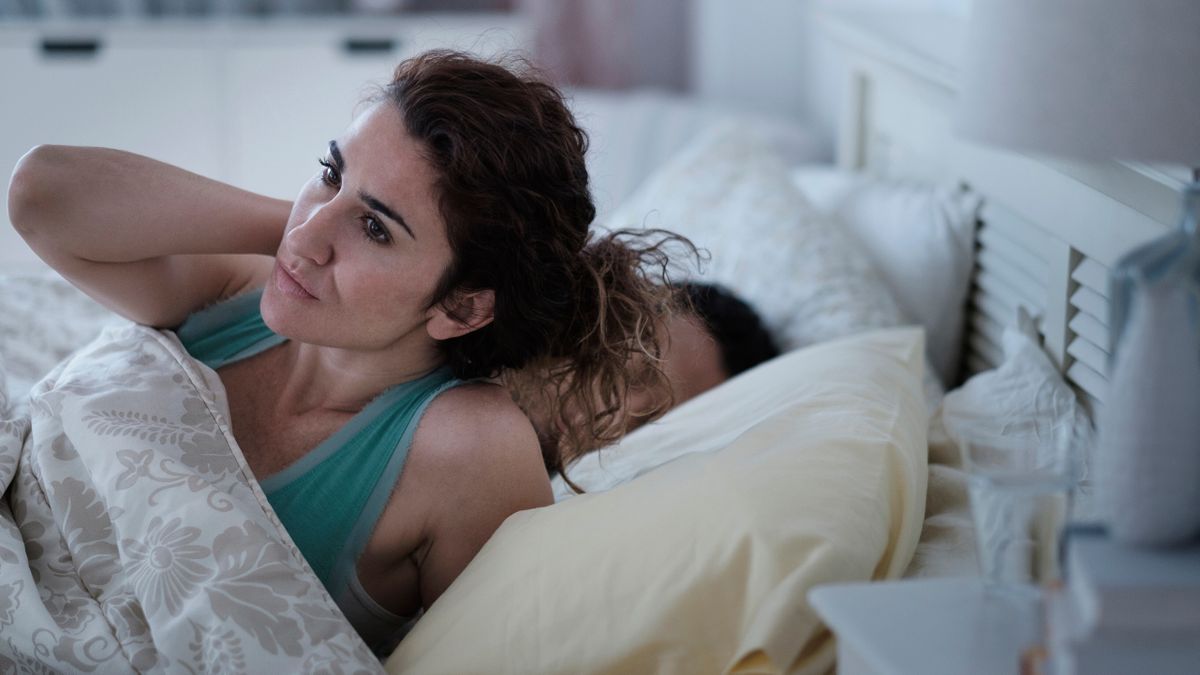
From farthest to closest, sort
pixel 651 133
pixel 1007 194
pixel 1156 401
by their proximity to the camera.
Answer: pixel 651 133 < pixel 1007 194 < pixel 1156 401

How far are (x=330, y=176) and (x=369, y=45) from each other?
2.54 metres

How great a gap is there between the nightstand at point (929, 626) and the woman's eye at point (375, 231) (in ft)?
1.90

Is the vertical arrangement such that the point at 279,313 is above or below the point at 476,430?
above

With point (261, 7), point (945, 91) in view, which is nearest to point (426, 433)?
point (945, 91)

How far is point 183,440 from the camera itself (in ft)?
3.79

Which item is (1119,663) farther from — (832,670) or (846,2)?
(846,2)

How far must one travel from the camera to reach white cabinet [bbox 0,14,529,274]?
11.3ft

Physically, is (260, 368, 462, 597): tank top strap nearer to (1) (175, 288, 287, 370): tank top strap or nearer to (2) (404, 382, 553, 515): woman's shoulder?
(2) (404, 382, 553, 515): woman's shoulder

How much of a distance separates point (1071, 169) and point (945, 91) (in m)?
0.53

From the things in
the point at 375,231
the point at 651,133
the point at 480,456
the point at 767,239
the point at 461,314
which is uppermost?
the point at 375,231

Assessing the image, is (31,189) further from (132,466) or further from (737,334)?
(737,334)

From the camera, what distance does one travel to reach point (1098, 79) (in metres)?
0.77

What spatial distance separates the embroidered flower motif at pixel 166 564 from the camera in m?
1.02

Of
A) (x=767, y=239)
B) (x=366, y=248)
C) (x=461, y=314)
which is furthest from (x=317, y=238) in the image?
(x=767, y=239)
